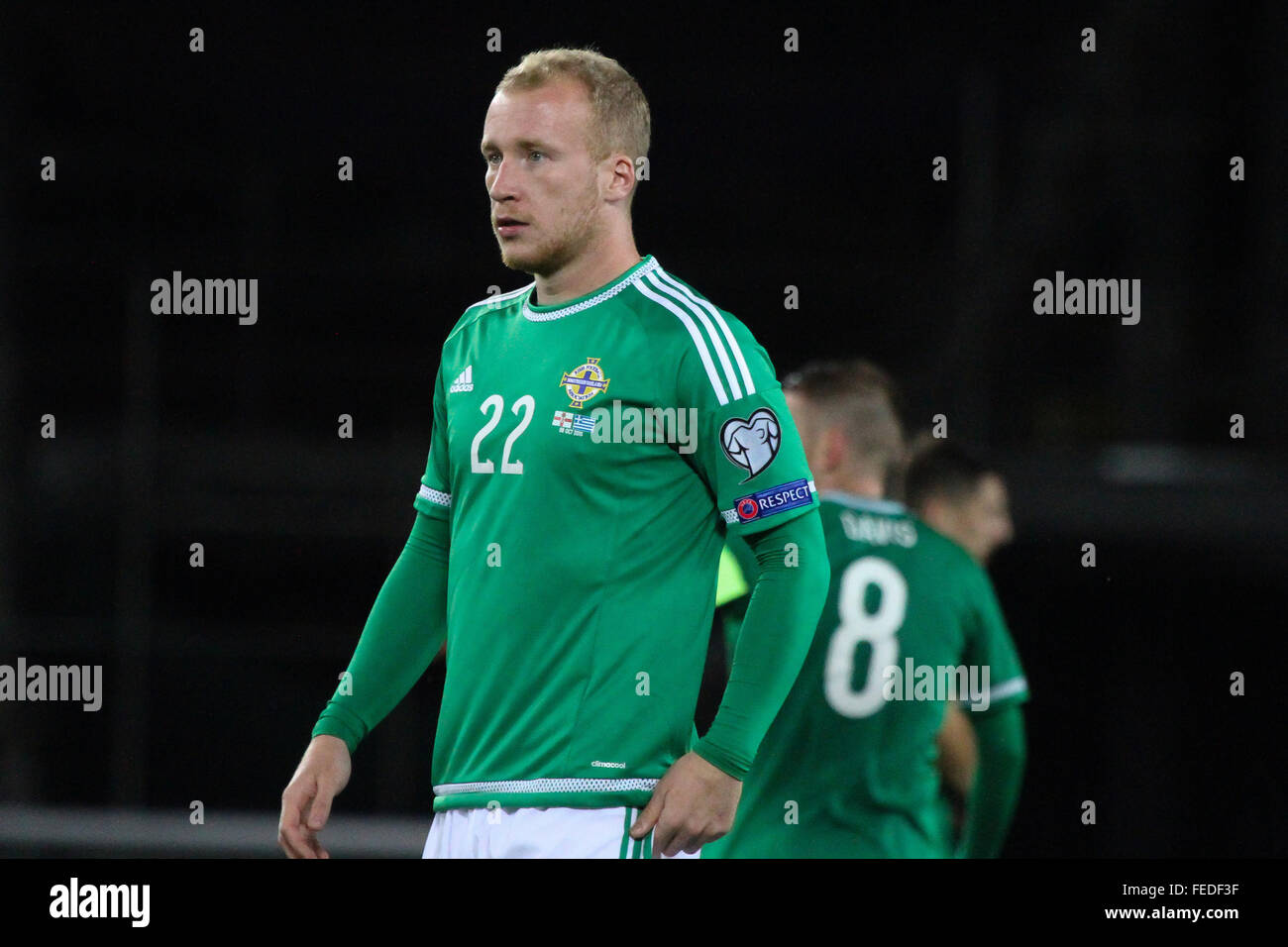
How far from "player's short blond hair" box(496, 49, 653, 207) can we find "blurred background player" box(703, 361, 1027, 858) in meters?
1.03

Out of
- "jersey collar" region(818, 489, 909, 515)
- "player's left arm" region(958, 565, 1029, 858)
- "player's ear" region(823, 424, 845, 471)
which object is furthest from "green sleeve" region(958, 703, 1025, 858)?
"player's ear" region(823, 424, 845, 471)

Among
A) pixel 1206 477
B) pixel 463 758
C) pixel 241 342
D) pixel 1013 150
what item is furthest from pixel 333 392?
pixel 463 758

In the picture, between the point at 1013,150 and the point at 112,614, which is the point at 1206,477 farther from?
the point at 112,614

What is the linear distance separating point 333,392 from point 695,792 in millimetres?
8317

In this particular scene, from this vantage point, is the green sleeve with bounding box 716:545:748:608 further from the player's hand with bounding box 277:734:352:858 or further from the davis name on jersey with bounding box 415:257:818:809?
the player's hand with bounding box 277:734:352:858

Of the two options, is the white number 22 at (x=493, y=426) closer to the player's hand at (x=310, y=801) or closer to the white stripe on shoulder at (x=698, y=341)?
the white stripe on shoulder at (x=698, y=341)

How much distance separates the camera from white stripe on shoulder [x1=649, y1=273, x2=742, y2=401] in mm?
2352

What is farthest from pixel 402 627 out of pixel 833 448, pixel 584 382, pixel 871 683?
pixel 833 448

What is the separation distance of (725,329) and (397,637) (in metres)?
0.74

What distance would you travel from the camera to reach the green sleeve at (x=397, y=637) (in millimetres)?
2625

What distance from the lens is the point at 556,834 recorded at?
2.35m

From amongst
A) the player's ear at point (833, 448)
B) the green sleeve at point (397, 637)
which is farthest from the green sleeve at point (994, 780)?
the green sleeve at point (397, 637)

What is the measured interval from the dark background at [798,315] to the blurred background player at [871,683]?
408cm
